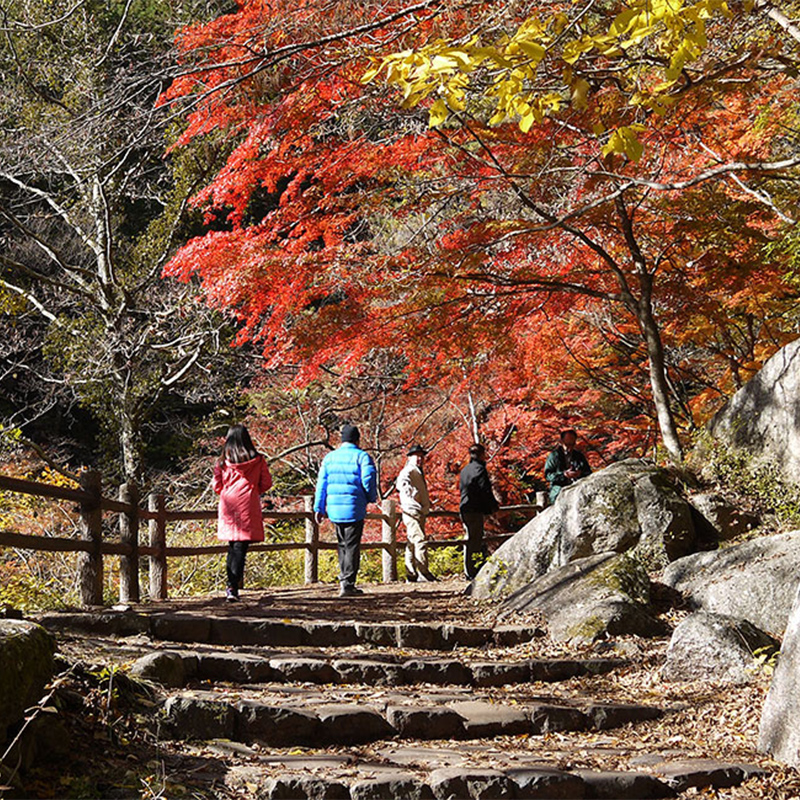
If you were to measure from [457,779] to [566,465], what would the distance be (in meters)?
7.86

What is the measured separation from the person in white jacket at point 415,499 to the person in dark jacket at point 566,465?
68.4 inches

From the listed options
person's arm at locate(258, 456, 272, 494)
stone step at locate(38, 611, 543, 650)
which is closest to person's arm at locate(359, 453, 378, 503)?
person's arm at locate(258, 456, 272, 494)

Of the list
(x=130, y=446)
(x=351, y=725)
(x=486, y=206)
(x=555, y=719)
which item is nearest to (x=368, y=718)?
(x=351, y=725)

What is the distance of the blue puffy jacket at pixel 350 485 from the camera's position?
29.6ft

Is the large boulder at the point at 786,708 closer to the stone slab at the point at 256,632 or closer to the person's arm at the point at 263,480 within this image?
the stone slab at the point at 256,632

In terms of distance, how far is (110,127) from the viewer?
16.0 ft

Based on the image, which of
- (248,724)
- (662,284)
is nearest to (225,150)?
(662,284)

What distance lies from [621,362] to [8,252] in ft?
42.3

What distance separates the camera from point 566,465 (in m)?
11.5

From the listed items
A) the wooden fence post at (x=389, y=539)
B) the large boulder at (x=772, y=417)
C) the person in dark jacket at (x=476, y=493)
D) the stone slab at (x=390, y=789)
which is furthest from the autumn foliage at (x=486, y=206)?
the stone slab at (x=390, y=789)

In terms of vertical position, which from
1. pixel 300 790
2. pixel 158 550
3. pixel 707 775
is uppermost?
pixel 158 550

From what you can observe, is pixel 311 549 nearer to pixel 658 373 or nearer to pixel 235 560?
pixel 235 560

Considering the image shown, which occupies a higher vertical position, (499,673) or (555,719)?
(499,673)

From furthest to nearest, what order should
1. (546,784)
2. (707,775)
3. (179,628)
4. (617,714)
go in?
1. (179,628)
2. (617,714)
3. (707,775)
4. (546,784)
